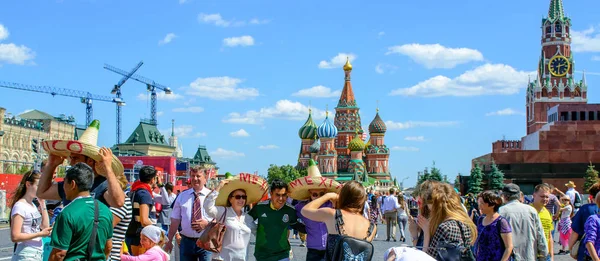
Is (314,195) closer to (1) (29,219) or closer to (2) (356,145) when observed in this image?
(1) (29,219)

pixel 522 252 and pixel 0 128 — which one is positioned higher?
pixel 0 128

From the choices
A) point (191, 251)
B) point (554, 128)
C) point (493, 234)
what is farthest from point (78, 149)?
point (554, 128)

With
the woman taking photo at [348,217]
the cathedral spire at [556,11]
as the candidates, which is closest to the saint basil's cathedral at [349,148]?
the cathedral spire at [556,11]

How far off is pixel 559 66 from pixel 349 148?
117 feet

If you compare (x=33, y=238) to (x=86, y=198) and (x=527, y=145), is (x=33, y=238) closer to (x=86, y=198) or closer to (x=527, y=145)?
(x=86, y=198)

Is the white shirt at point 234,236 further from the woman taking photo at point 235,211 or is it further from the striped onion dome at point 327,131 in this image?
the striped onion dome at point 327,131

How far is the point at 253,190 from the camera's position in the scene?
27.4 feet

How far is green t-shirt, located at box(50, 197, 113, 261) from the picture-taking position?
5.38 meters

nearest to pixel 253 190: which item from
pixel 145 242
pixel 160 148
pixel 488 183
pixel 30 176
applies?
pixel 145 242

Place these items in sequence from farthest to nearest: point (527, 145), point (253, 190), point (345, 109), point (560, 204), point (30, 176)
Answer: point (345, 109) → point (527, 145) → point (560, 204) → point (253, 190) → point (30, 176)

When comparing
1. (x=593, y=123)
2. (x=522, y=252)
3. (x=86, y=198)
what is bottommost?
(x=522, y=252)

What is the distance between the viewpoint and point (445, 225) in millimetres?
5871

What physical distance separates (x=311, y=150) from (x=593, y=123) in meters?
58.9

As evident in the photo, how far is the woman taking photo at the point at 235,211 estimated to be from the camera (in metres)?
8.03
